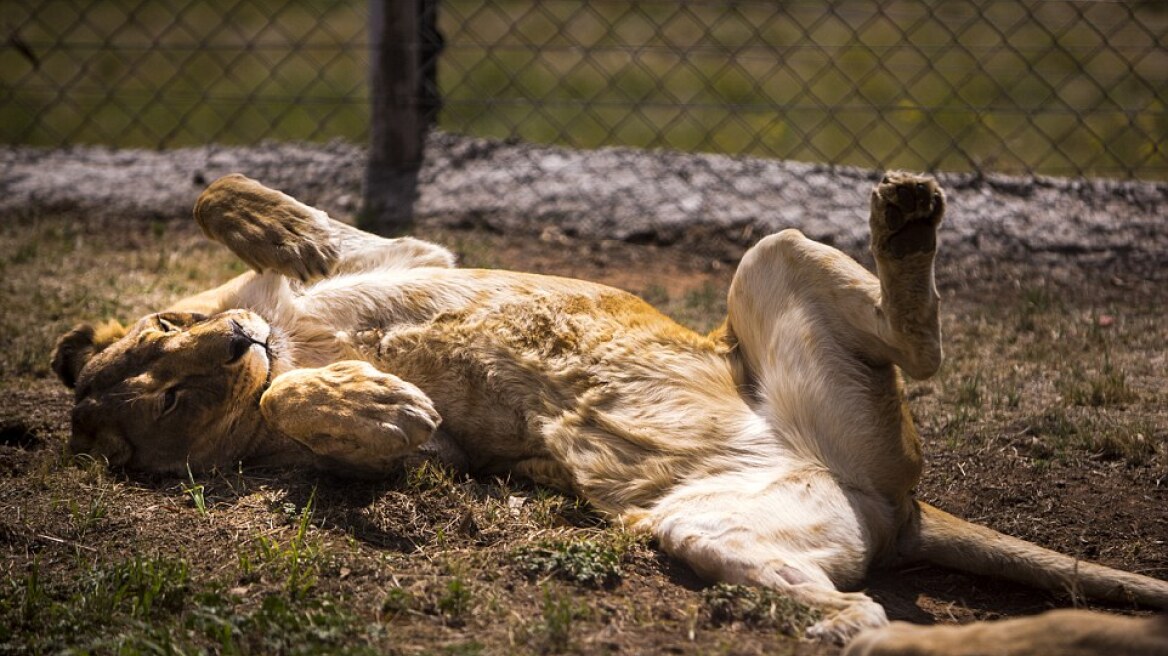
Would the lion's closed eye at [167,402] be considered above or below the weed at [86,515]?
above

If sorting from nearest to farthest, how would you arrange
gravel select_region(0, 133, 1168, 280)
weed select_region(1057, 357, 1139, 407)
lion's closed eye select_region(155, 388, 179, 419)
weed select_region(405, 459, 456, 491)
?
weed select_region(405, 459, 456, 491) < lion's closed eye select_region(155, 388, 179, 419) < weed select_region(1057, 357, 1139, 407) < gravel select_region(0, 133, 1168, 280)

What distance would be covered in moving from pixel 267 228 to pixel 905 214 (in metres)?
2.23

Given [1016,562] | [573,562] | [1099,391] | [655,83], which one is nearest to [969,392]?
[1099,391]

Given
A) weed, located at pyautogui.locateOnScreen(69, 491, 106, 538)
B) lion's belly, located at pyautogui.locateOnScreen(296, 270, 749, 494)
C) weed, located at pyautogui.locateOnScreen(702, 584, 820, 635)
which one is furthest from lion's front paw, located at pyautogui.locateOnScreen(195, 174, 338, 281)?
weed, located at pyautogui.locateOnScreen(702, 584, 820, 635)

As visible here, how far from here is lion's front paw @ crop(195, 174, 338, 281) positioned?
4.07 meters

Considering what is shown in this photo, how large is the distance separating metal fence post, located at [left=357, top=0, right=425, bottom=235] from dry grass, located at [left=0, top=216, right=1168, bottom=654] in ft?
7.32

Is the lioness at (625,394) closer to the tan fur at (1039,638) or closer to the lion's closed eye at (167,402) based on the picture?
the lion's closed eye at (167,402)

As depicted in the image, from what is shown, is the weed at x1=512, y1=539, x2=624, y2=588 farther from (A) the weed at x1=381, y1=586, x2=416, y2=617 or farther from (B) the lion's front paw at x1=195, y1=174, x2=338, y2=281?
(B) the lion's front paw at x1=195, y1=174, x2=338, y2=281

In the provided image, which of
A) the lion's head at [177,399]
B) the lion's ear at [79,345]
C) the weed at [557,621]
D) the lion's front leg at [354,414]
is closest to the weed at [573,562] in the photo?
the weed at [557,621]

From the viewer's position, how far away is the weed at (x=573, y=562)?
300 centimetres

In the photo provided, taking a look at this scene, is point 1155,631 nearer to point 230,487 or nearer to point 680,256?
point 230,487

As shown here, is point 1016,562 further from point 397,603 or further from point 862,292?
point 397,603

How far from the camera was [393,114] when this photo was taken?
22.7ft

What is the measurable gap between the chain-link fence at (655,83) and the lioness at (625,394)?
3.53m
